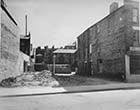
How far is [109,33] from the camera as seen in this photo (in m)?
22.5

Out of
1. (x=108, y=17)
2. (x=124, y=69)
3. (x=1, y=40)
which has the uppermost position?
(x=108, y=17)

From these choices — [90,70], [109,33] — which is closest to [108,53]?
[109,33]

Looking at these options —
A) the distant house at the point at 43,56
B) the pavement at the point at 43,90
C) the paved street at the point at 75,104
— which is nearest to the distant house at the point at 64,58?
the distant house at the point at 43,56

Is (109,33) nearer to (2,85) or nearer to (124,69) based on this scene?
(124,69)

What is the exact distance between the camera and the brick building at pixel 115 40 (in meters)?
18.5

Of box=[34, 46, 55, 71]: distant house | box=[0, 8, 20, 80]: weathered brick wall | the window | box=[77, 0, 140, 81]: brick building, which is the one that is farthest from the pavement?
box=[34, 46, 55, 71]: distant house

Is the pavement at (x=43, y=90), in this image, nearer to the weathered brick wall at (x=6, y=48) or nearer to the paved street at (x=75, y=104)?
the paved street at (x=75, y=104)

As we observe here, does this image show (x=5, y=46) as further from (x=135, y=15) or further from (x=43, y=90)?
(x=135, y=15)

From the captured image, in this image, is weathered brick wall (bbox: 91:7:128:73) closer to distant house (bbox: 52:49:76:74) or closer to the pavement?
the pavement

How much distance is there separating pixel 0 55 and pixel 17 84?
3190mm

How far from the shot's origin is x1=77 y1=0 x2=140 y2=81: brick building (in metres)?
18.5

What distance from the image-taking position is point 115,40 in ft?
67.9

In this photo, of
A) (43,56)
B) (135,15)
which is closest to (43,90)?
(135,15)

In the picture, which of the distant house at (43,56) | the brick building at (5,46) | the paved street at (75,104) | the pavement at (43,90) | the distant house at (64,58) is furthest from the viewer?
the distant house at (43,56)
